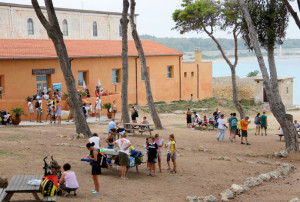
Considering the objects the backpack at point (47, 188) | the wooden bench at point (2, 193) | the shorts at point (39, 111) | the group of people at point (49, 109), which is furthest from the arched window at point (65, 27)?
the backpack at point (47, 188)

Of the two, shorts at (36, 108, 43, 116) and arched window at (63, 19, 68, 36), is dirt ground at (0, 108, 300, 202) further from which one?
arched window at (63, 19, 68, 36)

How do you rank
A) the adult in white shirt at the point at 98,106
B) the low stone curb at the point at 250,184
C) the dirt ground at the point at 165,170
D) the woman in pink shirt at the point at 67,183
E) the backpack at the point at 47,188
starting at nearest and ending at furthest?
the backpack at the point at 47,188
the woman in pink shirt at the point at 67,183
the low stone curb at the point at 250,184
the dirt ground at the point at 165,170
the adult in white shirt at the point at 98,106

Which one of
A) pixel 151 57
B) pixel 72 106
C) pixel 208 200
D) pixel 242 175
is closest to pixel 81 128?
pixel 72 106

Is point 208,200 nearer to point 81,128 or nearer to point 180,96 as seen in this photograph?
point 81,128

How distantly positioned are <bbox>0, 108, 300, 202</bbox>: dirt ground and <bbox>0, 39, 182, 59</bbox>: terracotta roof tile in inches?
442

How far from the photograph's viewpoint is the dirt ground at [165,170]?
36.5ft

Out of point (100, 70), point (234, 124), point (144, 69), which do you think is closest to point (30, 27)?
point (100, 70)

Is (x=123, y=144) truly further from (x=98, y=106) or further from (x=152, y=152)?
(x=98, y=106)

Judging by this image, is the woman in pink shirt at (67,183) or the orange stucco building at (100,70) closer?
the woman in pink shirt at (67,183)

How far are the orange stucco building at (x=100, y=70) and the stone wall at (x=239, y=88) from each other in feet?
16.4

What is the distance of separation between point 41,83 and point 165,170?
19134 mm

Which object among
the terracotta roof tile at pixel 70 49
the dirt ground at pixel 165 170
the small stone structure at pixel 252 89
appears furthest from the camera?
the small stone structure at pixel 252 89

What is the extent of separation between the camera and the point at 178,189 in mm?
11820

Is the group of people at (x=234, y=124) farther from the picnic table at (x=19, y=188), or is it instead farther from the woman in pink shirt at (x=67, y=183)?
the picnic table at (x=19, y=188)
